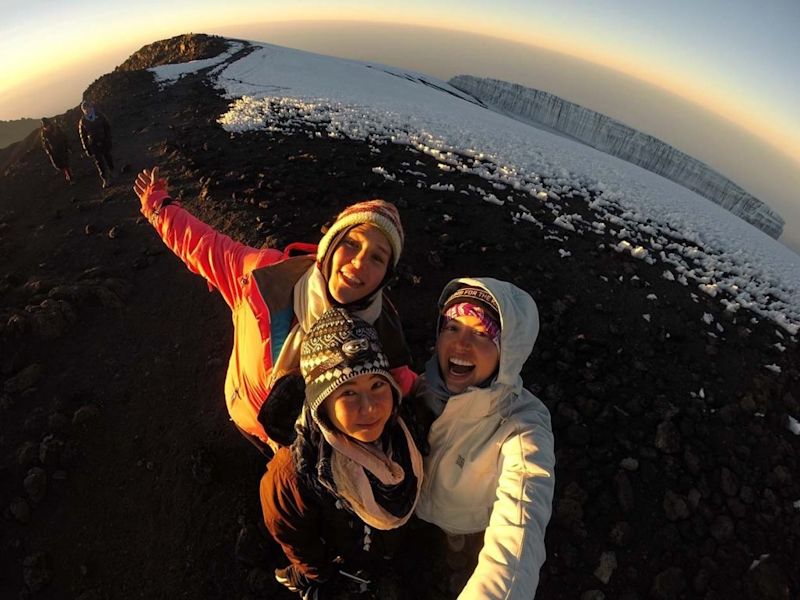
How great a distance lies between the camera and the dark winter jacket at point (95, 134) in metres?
10.8

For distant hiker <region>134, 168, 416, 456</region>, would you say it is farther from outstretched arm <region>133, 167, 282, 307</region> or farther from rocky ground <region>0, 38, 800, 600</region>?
rocky ground <region>0, 38, 800, 600</region>

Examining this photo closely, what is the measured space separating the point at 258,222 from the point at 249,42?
3185cm

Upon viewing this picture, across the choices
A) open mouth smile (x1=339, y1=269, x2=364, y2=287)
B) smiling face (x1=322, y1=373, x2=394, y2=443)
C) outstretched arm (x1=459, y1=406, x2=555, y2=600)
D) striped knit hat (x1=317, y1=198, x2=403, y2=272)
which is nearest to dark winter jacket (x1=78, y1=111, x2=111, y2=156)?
striped knit hat (x1=317, y1=198, x2=403, y2=272)

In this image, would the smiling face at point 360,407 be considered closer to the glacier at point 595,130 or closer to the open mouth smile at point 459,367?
the open mouth smile at point 459,367

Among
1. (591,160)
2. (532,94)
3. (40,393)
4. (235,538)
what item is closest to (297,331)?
(235,538)

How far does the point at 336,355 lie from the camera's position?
89.1 inches

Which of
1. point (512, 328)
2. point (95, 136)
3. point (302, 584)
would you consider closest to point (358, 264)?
point (512, 328)

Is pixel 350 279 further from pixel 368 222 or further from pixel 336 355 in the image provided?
pixel 336 355

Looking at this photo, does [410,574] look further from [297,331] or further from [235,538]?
[297,331]

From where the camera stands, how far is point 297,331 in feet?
9.10

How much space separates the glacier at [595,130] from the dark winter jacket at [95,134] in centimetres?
4650

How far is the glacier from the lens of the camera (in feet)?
161

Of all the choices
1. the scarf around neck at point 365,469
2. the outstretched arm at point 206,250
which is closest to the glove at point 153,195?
the outstretched arm at point 206,250

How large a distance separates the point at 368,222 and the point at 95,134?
11668 mm
